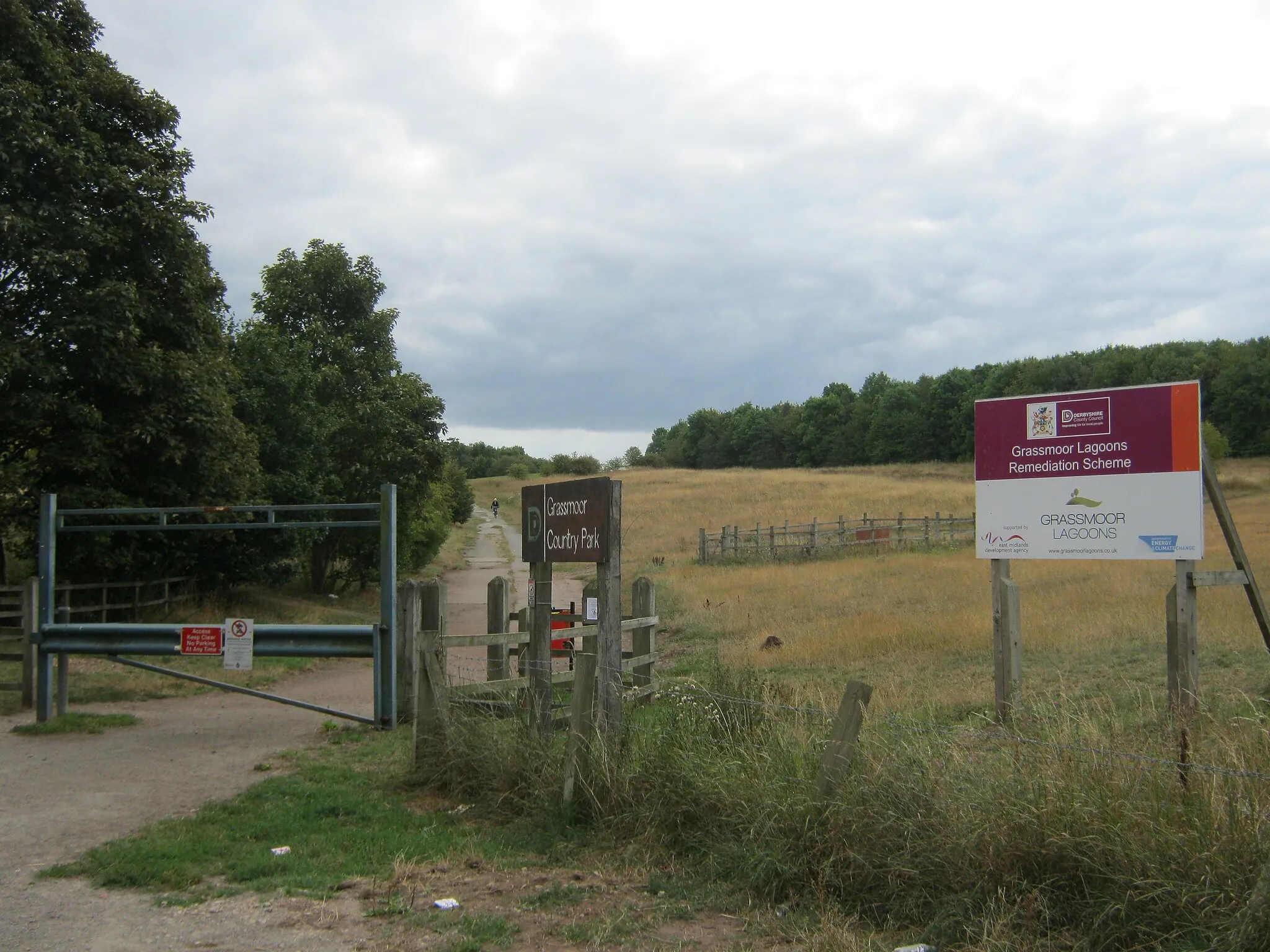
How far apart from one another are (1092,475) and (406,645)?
6.56m

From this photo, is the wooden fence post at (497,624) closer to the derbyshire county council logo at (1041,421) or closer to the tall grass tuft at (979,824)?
the tall grass tuft at (979,824)

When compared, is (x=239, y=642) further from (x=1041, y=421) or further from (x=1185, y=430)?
(x=1185, y=430)

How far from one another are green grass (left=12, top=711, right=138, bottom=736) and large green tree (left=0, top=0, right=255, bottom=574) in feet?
17.0

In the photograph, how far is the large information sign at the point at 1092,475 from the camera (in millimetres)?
7547

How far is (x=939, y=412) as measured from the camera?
11019cm

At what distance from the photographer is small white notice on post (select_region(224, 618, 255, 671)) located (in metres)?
9.87

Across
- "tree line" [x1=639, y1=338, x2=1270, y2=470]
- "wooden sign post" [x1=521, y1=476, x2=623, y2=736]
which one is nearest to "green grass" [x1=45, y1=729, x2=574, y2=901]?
"wooden sign post" [x1=521, y1=476, x2=623, y2=736]

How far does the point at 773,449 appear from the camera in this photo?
138 meters

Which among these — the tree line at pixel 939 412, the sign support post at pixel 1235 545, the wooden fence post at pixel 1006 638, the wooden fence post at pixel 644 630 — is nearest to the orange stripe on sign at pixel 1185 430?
the sign support post at pixel 1235 545

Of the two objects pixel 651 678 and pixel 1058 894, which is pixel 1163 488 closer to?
pixel 1058 894

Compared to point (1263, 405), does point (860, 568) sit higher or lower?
lower

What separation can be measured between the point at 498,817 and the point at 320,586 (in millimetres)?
23073

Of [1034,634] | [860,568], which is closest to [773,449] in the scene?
[860,568]

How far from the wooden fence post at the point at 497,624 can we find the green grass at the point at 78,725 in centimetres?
379
